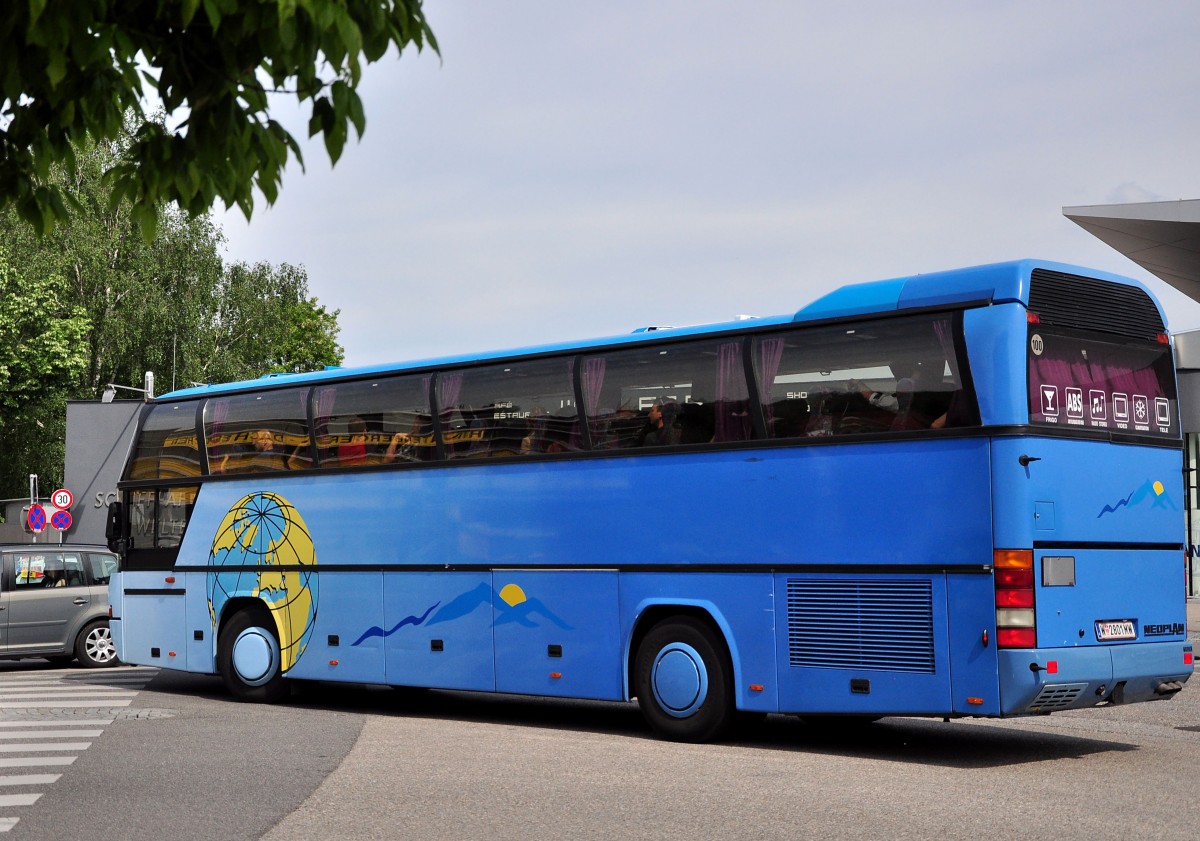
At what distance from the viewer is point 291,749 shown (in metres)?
12.1

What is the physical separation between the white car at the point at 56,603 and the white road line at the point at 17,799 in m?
12.0

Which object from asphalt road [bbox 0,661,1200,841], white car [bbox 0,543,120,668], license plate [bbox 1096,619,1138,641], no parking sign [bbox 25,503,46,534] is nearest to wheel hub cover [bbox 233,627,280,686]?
asphalt road [bbox 0,661,1200,841]

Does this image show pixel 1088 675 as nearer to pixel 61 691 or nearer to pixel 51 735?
pixel 51 735

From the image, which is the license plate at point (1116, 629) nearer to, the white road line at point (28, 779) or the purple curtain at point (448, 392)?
the purple curtain at point (448, 392)

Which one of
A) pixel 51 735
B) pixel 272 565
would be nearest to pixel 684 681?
pixel 51 735

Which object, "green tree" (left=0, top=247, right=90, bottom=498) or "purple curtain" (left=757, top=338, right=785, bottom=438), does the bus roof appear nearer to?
"purple curtain" (left=757, top=338, right=785, bottom=438)

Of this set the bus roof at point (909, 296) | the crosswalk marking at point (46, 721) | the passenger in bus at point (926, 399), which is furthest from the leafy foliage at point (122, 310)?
the passenger in bus at point (926, 399)

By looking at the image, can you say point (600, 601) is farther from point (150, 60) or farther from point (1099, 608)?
point (150, 60)

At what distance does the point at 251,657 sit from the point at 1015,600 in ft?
30.9

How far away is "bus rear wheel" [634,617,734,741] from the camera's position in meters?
12.4

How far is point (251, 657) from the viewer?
16.8 meters

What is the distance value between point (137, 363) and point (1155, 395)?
50.5 meters

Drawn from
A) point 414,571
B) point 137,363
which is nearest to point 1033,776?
point 414,571

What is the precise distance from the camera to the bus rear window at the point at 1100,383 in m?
11.0
